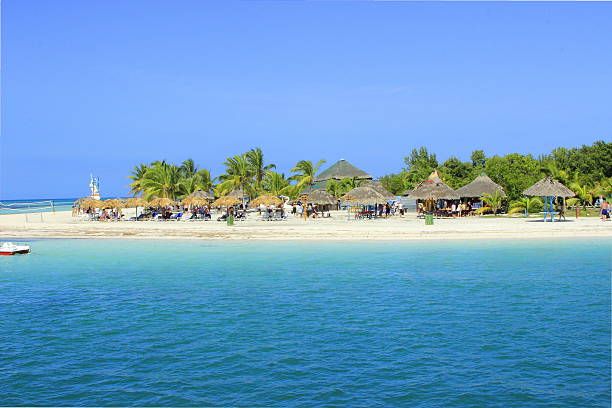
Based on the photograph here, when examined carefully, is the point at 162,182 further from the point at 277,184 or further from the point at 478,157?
the point at 478,157

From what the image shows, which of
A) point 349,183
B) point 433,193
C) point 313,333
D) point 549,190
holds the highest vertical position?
point 349,183

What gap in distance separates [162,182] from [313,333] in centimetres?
3723

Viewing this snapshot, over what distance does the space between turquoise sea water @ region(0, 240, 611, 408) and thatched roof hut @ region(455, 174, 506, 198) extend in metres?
17.8

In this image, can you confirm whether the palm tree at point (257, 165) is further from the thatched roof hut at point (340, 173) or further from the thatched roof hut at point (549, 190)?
the thatched roof hut at point (549, 190)

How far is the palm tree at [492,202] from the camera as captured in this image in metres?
35.5

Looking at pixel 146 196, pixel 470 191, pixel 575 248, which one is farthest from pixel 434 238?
pixel 146 196

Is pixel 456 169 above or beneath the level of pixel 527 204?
above

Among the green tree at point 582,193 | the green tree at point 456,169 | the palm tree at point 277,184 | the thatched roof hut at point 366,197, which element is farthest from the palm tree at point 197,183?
the green tree at point 582,193

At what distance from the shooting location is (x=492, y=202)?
117 ft

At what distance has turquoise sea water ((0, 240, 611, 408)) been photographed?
7707mm

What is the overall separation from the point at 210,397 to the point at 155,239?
20983 mm

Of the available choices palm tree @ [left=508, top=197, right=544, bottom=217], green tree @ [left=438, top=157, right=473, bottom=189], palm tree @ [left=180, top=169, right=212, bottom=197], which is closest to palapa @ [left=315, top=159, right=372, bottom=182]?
green tree @ [left=438, top=157, right=473, bottom=189]

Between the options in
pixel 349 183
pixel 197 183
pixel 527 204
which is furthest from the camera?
pixel 349 183

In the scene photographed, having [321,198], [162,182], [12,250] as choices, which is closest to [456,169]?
[321,198]
